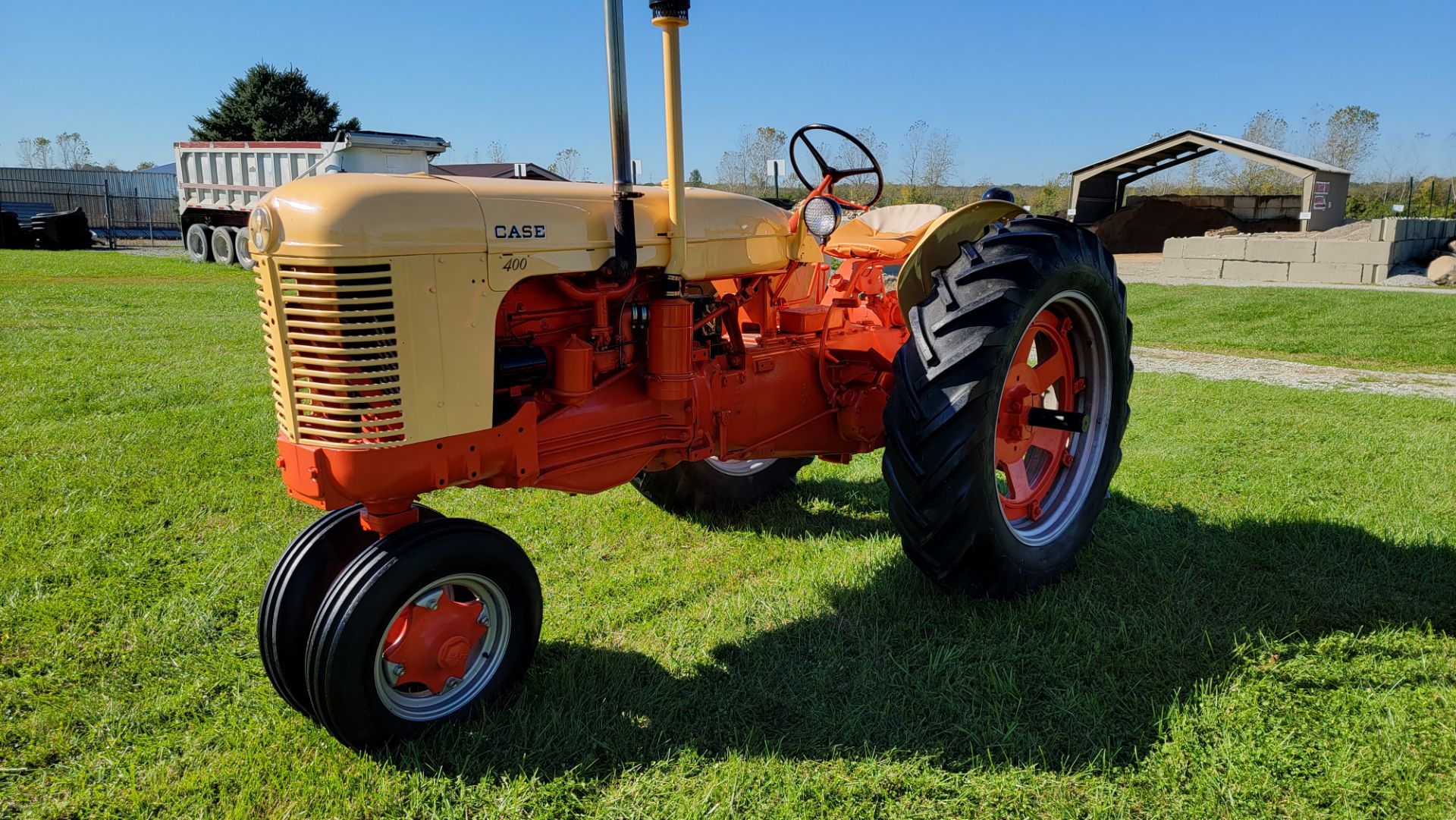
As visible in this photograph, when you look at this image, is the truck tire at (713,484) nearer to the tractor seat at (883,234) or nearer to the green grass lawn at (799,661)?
the green grass lawn at (799,661)

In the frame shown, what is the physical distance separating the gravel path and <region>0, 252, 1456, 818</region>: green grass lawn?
2.56m

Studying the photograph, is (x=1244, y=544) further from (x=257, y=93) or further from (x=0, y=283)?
(x=257, y=93)

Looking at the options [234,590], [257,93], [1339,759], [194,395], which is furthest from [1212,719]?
[257,93]

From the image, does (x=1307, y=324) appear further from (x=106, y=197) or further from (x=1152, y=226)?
(x=106, y=197)

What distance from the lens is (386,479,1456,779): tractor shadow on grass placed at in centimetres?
252

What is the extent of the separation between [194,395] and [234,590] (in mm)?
3599

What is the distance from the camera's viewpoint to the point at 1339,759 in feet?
7.94

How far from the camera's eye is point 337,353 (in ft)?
7.47

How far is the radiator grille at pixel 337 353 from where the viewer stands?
2.25 metres

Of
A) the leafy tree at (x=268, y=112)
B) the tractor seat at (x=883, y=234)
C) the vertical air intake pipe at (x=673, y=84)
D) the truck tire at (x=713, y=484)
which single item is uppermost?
the leafy tree at (x=268, y=112)

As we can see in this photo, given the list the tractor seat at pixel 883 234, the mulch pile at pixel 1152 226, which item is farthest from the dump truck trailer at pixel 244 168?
the mulch pile at pixel 1152 226

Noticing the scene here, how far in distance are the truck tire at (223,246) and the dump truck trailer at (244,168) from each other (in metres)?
0.02

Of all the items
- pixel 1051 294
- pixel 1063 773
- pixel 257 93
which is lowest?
pixel 1063 773

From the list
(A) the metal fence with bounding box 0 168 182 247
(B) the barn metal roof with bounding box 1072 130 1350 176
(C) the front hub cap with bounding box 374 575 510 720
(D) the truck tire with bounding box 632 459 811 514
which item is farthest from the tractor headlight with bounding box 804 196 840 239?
(A) the metal fence with bounding box 0 168 182 247
